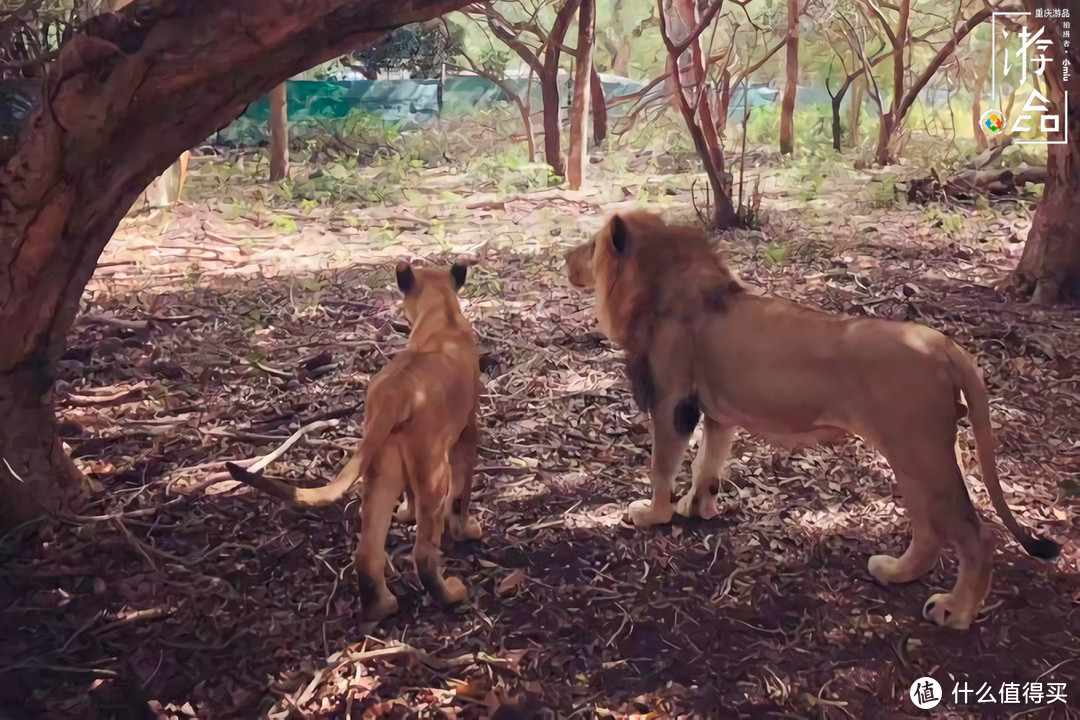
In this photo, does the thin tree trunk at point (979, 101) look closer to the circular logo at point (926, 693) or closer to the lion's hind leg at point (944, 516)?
the lion's hind leg at point (944, 516)

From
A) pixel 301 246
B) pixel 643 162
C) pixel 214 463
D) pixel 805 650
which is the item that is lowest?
pixel 805 650

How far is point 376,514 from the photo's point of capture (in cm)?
153

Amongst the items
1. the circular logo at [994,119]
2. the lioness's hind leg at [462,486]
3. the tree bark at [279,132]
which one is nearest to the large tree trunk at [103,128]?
the lioness's hind leg at [462,486]

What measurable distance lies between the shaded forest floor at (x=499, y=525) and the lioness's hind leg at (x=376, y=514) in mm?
122

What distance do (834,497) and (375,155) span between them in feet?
7.95

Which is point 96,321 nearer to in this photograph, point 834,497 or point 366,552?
point 366,552

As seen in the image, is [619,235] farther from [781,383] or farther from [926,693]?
[926,693]

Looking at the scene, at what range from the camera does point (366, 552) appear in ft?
5.14

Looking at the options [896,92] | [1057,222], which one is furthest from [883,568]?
[896,92]

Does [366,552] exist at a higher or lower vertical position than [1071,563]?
higher

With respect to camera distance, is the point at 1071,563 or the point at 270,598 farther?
the point at 1071,563

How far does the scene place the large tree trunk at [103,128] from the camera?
1.60 m

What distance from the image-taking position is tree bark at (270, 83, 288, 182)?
13.7 feet

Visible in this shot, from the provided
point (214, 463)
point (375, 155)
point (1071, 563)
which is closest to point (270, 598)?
point (214, 463)
